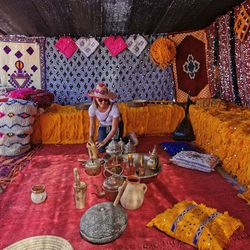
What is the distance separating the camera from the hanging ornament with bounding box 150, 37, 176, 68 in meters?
4.91

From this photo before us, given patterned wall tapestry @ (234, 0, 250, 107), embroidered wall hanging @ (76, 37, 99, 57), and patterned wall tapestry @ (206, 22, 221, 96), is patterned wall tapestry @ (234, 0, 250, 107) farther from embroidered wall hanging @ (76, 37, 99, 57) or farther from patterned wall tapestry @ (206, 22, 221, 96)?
embroidered wall hanging @ (76, 37, 99, 57)

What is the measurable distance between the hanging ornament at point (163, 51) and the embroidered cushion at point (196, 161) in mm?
2131

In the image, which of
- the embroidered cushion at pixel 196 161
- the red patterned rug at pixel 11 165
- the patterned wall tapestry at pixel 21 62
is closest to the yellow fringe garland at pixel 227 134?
the embroidered cushion at pixel 196 161

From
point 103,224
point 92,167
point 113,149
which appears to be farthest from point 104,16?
point 103,224

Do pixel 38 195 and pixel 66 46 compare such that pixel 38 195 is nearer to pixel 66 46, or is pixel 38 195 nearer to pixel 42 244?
pixel 42 244

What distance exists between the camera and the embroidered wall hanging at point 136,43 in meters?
5.12

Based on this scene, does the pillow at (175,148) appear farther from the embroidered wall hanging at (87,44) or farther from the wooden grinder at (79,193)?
the embroidered wall hanging at (87,44)

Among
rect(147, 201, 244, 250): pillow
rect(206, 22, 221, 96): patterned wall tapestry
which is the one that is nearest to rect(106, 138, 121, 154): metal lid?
rect(147, 201, 244, 250): pillow

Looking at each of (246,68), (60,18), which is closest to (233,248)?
(246,68)

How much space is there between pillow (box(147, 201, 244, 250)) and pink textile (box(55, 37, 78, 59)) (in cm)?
384

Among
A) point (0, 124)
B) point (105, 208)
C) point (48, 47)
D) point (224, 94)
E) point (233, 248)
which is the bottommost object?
point (233, 248)

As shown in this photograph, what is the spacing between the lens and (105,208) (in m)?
2.08

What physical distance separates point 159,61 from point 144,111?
1.04 metres

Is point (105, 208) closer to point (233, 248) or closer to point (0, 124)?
point (233, 248)
